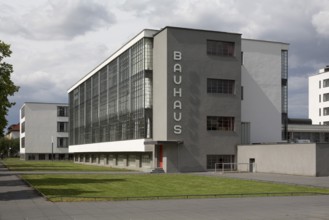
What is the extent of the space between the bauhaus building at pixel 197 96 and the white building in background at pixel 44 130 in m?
74.1

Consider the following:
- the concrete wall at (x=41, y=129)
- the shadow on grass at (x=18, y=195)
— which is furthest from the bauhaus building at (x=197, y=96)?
the concrete wall at (x=41, y=129)

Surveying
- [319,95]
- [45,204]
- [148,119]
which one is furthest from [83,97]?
[45,204]

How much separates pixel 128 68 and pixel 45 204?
44.4 meters

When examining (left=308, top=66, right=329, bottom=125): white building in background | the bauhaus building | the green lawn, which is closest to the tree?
the green lawn

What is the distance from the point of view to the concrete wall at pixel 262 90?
60.9 m

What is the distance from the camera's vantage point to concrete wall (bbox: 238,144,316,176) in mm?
45188

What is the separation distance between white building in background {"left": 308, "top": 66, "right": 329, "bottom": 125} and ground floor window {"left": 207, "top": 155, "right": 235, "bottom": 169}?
65.2m

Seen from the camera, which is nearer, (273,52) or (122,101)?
(273,52)

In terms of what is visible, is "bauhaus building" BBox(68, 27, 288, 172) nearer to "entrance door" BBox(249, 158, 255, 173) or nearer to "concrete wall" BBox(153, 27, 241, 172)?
"concrete wall" BBox(153, 27, 241, 172)

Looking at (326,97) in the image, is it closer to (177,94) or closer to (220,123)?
(220,123)

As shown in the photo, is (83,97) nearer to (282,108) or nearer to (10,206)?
(282,108)

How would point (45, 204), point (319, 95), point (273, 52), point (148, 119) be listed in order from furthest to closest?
point (319, 95)
point (273, 52)
point (148, 119)
point (45, 204)

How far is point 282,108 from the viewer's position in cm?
6341

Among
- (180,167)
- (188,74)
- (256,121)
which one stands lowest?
(180,167)
